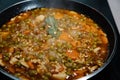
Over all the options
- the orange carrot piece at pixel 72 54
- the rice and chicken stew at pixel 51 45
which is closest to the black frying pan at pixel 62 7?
the rice and chicken stew at pixel 51 45

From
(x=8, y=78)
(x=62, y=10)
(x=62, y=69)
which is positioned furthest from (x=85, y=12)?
(x=8, y=78)

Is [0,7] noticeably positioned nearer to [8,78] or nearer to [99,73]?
[8,78]

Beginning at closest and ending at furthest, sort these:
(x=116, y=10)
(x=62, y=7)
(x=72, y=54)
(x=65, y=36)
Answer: (x=72, y=54) < (x=65, y=36) < (x=116, y=10) < (x=62, y=7)

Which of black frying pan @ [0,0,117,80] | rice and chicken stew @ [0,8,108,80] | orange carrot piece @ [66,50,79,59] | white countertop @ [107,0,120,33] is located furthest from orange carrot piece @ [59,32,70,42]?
white countertop @ [107,0,120,33]

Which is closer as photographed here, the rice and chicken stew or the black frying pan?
the rice and chicken stew

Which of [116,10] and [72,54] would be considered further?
[116,10]

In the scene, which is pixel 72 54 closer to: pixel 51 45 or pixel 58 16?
pixel 51 45

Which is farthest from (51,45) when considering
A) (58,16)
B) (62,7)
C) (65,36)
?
(62,7)

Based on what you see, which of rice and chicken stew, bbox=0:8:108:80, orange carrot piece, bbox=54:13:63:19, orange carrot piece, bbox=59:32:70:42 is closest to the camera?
rice and chicken stew, bbox=0:8:108:80

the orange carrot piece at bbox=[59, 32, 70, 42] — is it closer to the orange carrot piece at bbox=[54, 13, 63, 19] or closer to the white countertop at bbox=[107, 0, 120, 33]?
the orange carrot piece at bbox=[54, 13, 63, 19]
